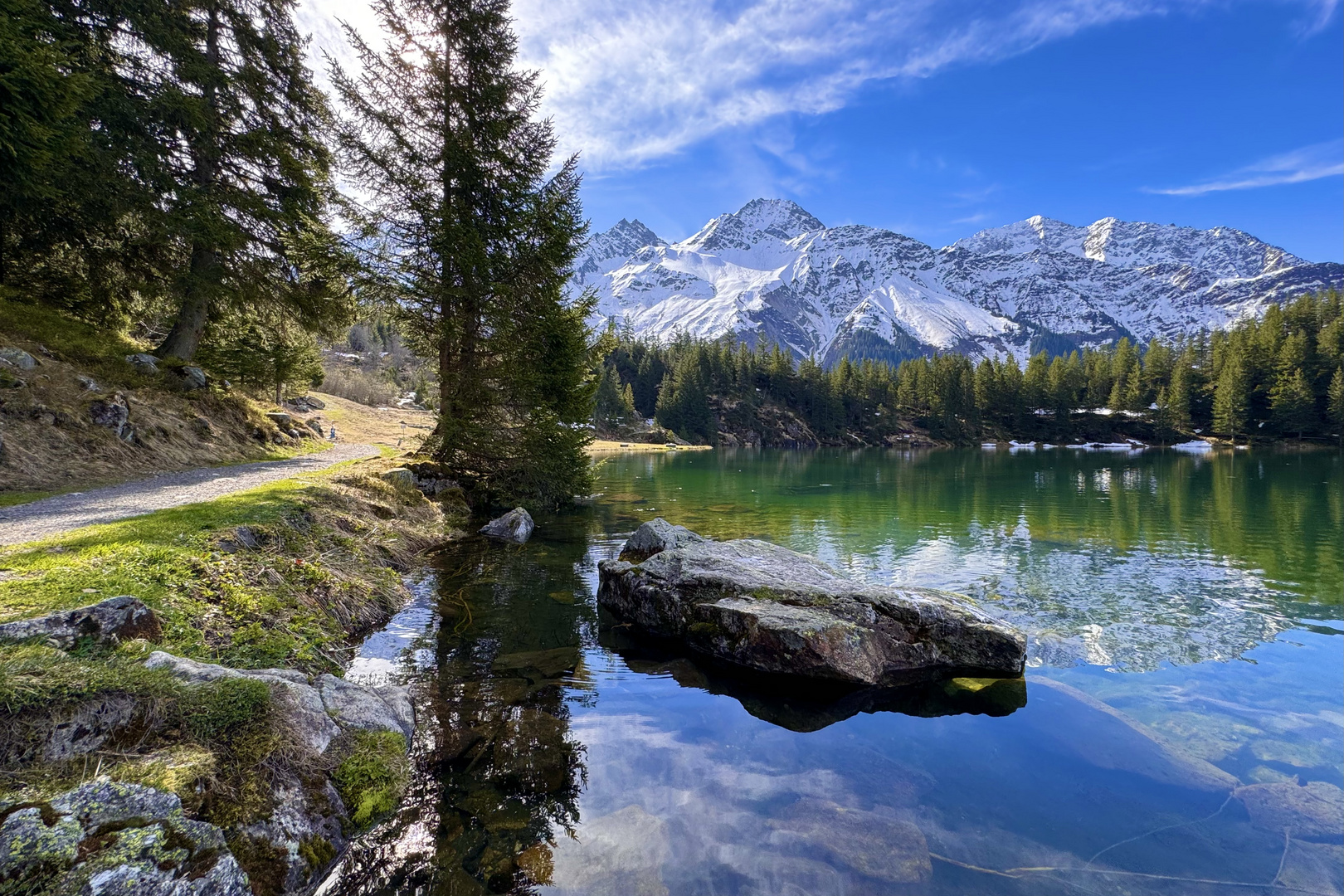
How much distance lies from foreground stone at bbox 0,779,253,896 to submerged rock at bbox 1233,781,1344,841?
9.63 metres

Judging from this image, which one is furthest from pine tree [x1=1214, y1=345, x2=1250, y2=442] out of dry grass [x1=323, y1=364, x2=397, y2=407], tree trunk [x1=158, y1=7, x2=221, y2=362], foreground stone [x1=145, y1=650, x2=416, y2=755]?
dry grass [x1=323, y1=364, x2=397, y2=407]

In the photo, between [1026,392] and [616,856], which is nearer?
[616,856]

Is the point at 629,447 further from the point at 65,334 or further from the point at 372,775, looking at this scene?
the point at 372,775

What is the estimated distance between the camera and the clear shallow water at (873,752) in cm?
512

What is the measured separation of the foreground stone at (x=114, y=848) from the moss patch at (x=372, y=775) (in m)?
1.34

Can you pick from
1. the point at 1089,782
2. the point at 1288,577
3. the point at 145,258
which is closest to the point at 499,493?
the point at 145,258

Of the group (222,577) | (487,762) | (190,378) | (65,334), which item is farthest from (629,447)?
(487,762)

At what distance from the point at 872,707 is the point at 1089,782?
2.61m

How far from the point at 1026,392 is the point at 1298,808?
524 ft

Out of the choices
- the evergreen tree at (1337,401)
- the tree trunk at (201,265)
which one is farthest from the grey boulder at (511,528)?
the evergreen tree at (1337,401)

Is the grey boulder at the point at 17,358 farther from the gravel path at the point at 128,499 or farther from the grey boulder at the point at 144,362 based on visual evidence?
the gravel path at the point at 128,499

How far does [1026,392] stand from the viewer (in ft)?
461

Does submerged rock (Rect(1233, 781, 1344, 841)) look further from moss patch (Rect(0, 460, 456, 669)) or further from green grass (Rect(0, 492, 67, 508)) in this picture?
green grass (Rect(0, 492, 67, 508))

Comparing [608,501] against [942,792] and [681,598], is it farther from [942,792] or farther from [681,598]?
[942,792]
